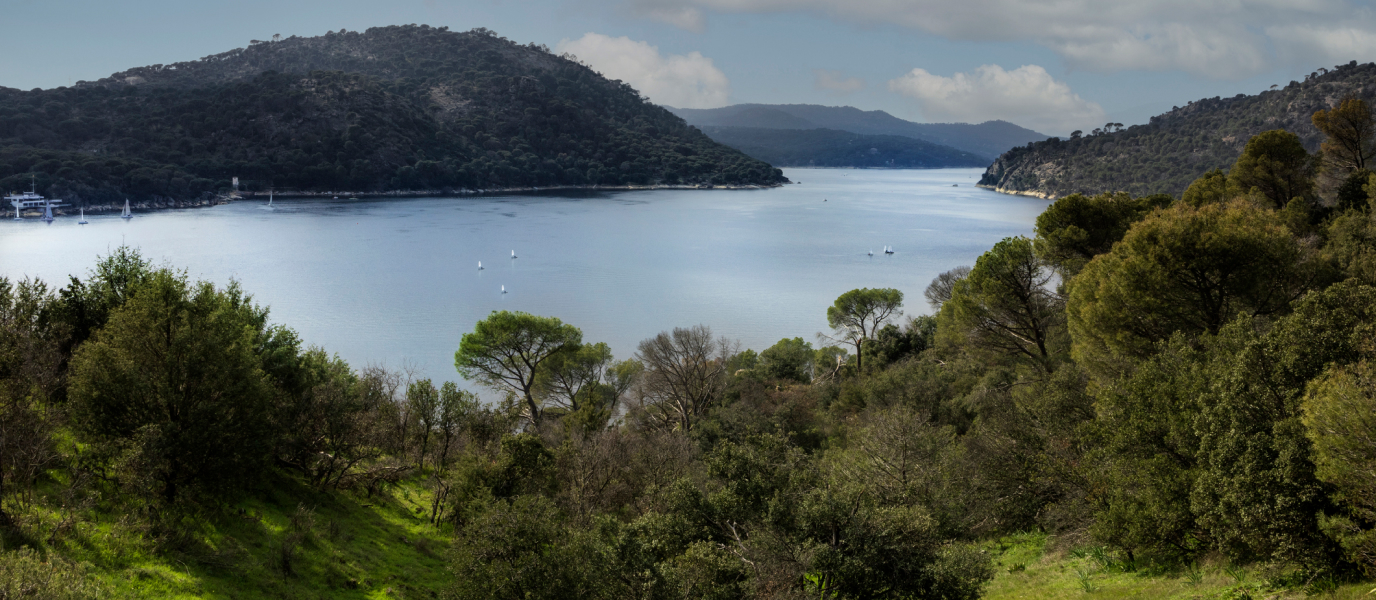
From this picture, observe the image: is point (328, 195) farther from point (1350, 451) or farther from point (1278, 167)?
point (1350, 451)

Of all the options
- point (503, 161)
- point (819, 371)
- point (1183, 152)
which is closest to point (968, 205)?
point (1183, 152)

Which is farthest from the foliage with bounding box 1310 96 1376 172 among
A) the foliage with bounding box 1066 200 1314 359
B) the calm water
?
the calm water

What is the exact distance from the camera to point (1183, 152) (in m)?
108

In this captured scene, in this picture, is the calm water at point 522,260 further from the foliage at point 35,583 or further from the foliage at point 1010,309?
the foliage at point 35,583

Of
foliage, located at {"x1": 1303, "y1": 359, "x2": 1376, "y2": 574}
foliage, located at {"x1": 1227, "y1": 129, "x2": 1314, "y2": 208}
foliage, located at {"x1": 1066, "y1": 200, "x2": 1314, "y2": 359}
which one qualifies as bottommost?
foliage, located at {"x1": 1303, "y1": 359, "x2": 1376, "y2": 574}

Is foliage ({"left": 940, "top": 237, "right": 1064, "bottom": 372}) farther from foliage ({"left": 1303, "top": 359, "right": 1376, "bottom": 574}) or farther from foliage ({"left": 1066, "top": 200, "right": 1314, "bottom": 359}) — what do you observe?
foliage ({"left": 1303, "top": 359, "right": 1376, "bottom": 574})

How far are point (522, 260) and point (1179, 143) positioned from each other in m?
106

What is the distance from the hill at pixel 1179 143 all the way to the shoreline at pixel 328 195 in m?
57.9

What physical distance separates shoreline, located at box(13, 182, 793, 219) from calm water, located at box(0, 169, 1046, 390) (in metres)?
6.21

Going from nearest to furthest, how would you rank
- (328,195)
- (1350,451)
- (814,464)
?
1. (1350,451)
2. (814,464)
3. (328,195)

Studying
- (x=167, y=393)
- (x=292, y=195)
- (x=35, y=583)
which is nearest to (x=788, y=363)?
(x=167, y=393)

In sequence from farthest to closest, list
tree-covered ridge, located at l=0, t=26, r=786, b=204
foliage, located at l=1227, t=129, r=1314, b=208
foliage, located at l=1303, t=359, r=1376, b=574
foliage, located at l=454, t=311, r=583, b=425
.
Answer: tree-covered ridge, located at l=0, t=26, r=786, b=204
foliage, located at l=454, t=311, r=583, b=425
foliage, located at l=1227, t=129, r=1314, b=208
foliage, located at l=1303, t=359, r=1376, b=574

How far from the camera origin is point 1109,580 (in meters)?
9.77

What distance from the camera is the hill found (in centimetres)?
9125
